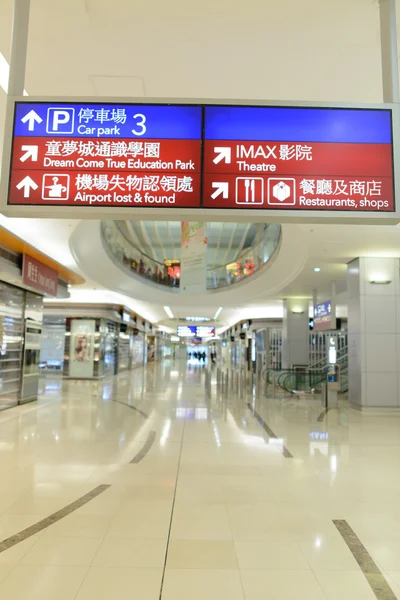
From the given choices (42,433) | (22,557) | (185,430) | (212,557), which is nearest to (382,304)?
(185,430)

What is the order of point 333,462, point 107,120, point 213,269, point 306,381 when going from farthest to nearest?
point 213,269
point 306,381
point 333,462
point 107,120

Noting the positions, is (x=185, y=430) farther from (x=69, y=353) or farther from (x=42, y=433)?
(x=69, y=353)

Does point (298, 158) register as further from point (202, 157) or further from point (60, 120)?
point (60, 120)

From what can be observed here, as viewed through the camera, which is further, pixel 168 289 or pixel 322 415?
pixel 168 289

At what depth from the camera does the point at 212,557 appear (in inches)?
122

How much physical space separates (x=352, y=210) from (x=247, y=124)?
89 centimetres

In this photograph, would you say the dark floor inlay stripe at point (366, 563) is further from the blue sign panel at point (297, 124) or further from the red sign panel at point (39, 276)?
the red sign panel at point (39, 276)

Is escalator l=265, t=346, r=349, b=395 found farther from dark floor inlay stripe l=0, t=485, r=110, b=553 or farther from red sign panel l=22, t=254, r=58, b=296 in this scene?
dark floor inlay stripe l=0, t=485, r=110, b=553

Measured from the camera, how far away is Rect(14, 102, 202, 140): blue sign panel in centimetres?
279

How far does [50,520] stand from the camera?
375 cm

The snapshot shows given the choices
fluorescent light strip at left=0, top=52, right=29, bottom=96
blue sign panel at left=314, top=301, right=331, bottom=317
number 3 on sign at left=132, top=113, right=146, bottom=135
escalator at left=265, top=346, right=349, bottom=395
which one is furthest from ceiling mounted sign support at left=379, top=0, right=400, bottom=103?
escalator at left=265, top=346, right=349, bottom=395

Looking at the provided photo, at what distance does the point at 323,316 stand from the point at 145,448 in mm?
8818

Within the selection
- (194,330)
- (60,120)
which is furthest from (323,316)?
(194,330)

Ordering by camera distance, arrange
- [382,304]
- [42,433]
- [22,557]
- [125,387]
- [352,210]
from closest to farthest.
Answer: [352,210] < [22,557] < [42,433] < [382,304] < [125,387]
